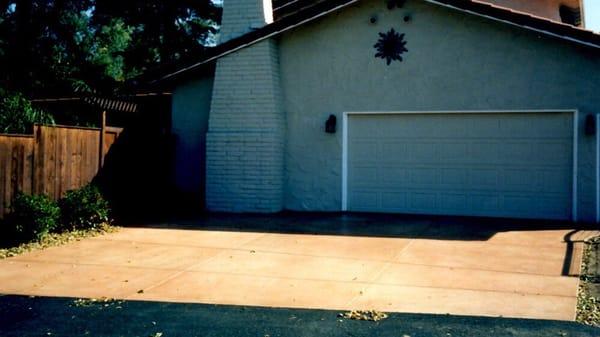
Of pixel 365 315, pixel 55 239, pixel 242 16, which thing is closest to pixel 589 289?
pixel 365 315

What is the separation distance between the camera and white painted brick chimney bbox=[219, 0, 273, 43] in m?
13.3

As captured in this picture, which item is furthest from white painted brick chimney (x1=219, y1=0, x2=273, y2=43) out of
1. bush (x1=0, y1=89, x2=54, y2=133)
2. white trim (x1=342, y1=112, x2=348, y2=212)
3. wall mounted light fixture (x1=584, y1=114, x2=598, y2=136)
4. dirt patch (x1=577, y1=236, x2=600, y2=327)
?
dirt patch (x1=577, y1=236, x2=600, y2=327)

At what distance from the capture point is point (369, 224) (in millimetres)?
11016

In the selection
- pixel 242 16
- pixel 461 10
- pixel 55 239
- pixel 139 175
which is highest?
pixel 242 16

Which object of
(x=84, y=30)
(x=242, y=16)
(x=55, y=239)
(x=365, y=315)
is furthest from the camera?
(x=84, y=30)

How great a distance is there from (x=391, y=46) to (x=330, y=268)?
6.44 metres

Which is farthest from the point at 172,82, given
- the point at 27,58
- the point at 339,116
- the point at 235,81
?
the point at 27,58

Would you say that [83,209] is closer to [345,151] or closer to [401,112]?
[345,151]

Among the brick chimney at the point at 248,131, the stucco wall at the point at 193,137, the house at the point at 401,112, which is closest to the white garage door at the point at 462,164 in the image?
the house at the point at 401,112

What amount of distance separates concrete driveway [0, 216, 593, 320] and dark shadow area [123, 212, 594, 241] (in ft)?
0.17

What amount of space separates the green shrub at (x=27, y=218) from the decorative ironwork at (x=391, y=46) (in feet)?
23.6

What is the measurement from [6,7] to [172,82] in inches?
608

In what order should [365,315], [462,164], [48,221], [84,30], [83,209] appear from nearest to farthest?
[365,315]
[48,221]
[83,209]
[462,164]
[84,30]

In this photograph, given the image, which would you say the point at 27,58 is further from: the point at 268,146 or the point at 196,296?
the point at 196,296
